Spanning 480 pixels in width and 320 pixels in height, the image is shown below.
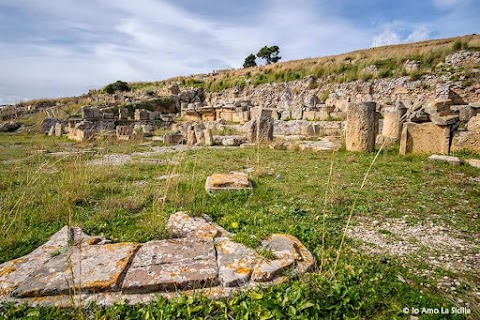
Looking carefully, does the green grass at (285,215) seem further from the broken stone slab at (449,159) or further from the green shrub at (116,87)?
the green shrub at (116,87)

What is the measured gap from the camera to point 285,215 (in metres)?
3.72

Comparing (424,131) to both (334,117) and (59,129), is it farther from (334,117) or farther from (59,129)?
(59,129)

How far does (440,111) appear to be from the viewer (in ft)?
27.4

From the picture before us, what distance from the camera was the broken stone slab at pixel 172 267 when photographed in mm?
2170

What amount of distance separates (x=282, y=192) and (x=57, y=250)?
332 centimetres

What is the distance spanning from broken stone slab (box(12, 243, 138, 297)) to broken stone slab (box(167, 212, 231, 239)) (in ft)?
1.99

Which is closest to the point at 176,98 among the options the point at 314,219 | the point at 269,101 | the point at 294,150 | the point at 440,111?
the point at 269,101

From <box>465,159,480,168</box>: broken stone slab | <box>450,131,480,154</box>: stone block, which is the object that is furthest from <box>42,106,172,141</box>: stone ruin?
<box>465,159,480,168</box>: broken stone slab

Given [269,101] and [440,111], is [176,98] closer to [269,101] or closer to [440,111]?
[269,101]

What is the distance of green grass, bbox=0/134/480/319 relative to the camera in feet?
6.48

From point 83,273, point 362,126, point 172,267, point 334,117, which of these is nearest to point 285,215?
point 172,267

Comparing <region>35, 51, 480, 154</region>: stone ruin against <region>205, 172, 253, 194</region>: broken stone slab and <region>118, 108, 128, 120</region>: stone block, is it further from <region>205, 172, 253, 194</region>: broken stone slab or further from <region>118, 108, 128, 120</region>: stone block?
<region>205, 172, 253, 194</region>: broken stone slab

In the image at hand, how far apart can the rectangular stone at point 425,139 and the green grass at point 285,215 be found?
65 centimetres

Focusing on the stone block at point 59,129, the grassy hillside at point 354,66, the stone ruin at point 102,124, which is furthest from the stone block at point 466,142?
the stone block at point 59,129
